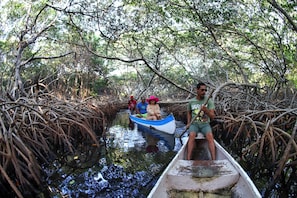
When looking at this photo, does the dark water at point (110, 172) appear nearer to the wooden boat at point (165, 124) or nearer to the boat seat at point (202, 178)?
the boat seat at point (202, 178)

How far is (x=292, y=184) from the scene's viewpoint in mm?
4766

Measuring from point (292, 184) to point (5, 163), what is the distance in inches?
172

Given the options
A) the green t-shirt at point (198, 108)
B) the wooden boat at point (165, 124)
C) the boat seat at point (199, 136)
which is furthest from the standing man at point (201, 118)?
the wooden boat at point (165, 124)

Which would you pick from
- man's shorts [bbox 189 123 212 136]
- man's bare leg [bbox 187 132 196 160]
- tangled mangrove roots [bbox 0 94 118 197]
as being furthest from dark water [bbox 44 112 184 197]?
man's shorts [bbox 189 123 212 136]

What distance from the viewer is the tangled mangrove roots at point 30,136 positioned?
3.98 meters

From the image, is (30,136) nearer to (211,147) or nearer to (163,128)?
(211,147)

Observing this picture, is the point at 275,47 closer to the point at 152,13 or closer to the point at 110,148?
the point at 152,13

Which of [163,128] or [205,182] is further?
[163,128]

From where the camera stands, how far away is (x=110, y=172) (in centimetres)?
558

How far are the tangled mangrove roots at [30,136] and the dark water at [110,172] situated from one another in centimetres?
37

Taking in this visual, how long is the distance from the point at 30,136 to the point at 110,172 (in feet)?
5.78

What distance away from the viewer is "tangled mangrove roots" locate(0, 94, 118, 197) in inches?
157

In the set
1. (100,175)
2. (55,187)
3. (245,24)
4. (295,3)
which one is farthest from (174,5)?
(55,187)

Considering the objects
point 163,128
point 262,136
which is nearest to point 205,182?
point 262,136
